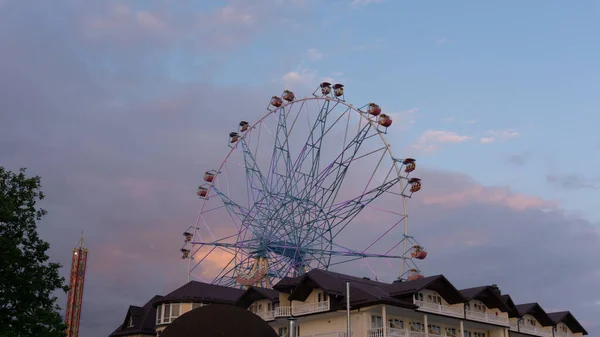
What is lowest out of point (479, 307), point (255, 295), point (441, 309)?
point (441, 309)

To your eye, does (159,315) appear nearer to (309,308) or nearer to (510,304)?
(309,308)

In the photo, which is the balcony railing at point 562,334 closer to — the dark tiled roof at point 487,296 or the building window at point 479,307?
the dark tiled roof at point 487,296

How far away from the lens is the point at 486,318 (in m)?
63.7

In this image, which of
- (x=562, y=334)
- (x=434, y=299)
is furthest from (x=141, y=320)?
(x=562, y=334)

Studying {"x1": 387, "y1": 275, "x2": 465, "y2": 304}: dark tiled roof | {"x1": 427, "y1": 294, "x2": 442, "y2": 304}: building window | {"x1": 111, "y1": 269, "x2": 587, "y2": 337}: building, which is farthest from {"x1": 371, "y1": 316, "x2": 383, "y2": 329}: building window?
{"x1": 427, "y1": 294, "x2": 442, "y2": 304}: building window

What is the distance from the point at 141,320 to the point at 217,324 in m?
57.2

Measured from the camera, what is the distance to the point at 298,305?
6006 centimetres

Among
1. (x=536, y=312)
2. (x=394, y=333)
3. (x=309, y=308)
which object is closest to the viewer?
(x=394, y=333)

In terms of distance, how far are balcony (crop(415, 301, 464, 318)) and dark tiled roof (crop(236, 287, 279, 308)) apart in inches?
546

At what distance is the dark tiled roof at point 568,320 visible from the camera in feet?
254

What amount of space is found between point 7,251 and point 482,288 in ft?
141

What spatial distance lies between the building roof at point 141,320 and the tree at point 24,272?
112 feet

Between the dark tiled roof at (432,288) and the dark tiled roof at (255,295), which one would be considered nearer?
the dark tiled roof at (432,288)

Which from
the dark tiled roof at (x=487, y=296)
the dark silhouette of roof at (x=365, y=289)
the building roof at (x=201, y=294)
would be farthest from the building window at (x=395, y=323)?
the building roof at (x=201, y=294)
